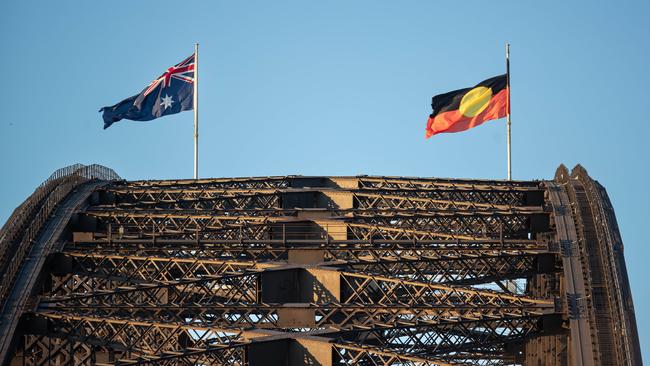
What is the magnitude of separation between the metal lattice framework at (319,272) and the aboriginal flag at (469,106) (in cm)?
754

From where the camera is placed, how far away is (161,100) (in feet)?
331

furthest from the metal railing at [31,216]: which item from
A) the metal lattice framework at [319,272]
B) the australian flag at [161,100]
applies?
the australian flag at [161,100]

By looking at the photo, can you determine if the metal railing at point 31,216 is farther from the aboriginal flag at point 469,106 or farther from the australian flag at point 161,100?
the aboriginal flag at point 469,106

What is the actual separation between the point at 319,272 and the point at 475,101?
977 inches

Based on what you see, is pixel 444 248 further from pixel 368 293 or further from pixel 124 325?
pixel 124 325

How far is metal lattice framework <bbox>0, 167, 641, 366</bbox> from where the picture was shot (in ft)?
229

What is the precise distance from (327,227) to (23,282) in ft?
41.7

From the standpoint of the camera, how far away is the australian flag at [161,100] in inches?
3957

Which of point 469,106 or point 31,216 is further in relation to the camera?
point 469,106

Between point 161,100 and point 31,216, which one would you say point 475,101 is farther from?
point 31,216

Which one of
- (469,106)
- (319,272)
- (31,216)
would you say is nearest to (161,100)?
(469,106)

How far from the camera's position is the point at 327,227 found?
269 ft

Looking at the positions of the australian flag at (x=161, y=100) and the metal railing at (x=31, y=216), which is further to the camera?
the australian flag at (x=161, y=100)

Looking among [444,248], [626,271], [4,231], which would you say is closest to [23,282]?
[4,231]
